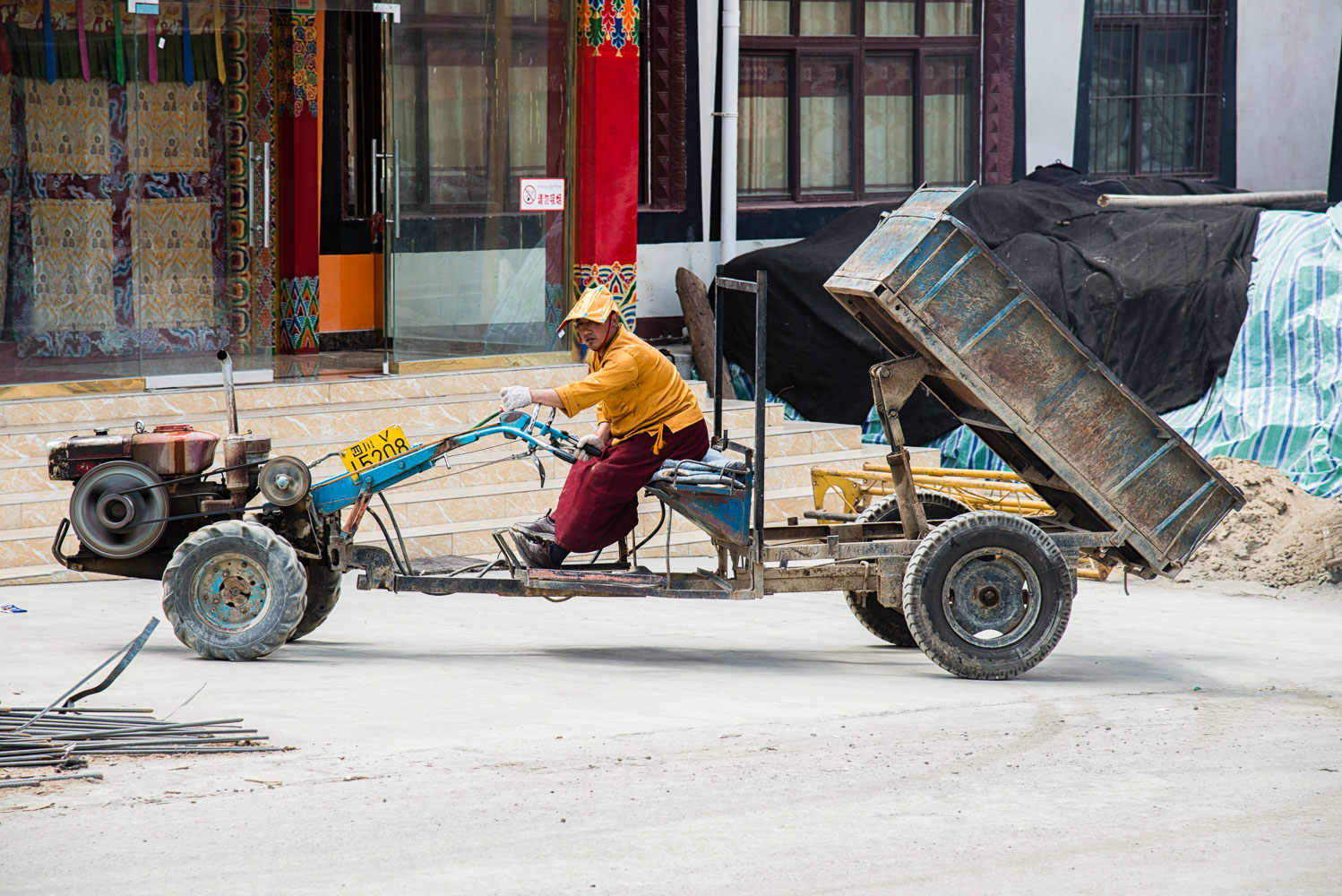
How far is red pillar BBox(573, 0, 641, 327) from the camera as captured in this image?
13258 millimetres

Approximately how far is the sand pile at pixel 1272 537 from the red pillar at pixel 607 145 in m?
4.80

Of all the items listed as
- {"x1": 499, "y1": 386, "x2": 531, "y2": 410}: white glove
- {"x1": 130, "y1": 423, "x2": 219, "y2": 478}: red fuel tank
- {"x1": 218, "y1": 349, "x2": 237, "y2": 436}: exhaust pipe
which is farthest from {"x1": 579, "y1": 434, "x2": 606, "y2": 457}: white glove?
{"x1": 130, "y1": 423, "x2": 219, "y2": 478}: red fuel tank

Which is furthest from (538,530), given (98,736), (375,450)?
(98,736)

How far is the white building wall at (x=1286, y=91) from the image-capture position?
1839 cm

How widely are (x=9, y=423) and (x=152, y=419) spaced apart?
2.82 feet

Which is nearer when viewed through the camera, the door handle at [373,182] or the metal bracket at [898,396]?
the metal bracket at [898,396]

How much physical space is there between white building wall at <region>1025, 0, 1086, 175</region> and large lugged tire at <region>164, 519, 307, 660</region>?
11.2 meters

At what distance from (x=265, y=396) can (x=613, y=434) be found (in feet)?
14.6

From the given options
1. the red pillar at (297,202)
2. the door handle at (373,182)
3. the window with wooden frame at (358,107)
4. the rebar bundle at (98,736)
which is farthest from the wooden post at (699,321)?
the rebar bundle at (98,736)

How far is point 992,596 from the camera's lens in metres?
7.85

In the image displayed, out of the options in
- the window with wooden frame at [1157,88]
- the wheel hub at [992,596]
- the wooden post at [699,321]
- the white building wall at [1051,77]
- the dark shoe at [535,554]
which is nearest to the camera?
the wheel hub at [992,596]

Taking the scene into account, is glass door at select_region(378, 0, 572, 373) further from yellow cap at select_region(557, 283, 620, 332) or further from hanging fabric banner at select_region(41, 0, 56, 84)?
yellow cap at select_region(557, 283, 620, 332)

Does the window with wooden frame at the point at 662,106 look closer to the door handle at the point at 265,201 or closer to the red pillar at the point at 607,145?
the red pillar at the point at 607,145

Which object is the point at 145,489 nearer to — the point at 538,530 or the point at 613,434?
the point at 538,530
